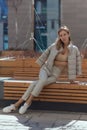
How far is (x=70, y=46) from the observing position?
7.81m

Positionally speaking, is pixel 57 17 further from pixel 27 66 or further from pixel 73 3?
pixel 27 66

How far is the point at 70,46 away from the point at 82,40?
1010 centimetres

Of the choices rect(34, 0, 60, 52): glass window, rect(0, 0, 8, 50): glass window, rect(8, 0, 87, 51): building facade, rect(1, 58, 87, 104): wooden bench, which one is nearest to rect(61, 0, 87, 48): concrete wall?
rect(8, 0, 87, 51): building facade

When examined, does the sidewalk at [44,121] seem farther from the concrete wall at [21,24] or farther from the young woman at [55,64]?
the concrete wall at [21,24]

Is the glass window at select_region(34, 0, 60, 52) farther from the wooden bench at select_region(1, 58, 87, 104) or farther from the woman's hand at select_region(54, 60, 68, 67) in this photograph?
the woman's hand at select_region(54, 60, 68, 67)

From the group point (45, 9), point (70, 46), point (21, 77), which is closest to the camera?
point (70, 46)

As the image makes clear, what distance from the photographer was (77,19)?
17781 mm

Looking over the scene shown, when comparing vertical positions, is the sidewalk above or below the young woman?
below

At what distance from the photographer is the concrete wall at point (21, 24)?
60.0ft

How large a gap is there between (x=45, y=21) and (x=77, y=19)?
173cm

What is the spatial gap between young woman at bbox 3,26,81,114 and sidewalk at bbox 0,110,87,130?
0.83 ft

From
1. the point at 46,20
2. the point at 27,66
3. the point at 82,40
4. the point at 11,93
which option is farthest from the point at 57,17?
the point at 11,93

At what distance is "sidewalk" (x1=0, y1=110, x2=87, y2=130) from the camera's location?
22.3 ft

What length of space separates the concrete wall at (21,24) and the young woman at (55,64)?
1037cm
